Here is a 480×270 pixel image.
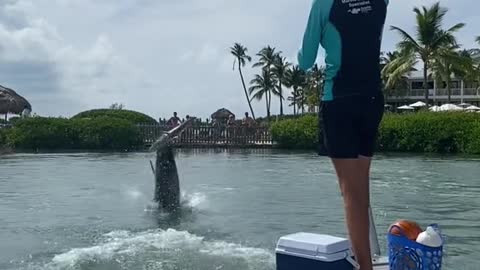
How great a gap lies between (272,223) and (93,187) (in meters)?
7.57

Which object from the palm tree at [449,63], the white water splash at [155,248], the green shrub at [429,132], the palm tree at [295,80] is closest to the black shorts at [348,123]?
the white water splash at [155,248]

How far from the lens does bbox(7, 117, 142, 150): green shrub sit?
43.8m

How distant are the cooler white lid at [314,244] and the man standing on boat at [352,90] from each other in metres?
0.09

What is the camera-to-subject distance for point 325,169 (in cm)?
2298

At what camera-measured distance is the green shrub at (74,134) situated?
144 ft

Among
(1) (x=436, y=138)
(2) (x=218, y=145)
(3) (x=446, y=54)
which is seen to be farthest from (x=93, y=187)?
(3) (x=446, y=54)

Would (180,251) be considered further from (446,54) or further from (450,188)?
(446,54)

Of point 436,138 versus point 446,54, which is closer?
point 436,138

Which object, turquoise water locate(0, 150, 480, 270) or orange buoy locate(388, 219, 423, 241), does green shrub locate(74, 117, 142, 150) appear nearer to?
turquoise water locate(0, 150, 480, 270)

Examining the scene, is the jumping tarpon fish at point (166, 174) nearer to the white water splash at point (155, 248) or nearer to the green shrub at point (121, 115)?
the white water splash at point (155, 248)

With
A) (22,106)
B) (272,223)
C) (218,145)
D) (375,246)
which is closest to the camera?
(375,246)

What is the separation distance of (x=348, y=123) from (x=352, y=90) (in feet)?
0.60

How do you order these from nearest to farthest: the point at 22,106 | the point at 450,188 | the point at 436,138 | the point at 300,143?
the point at 450,188 → the point at 436,138 → the point at 300,143 → the point at 22,106

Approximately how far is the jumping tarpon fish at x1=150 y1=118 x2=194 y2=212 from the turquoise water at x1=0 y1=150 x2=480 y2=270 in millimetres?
273
